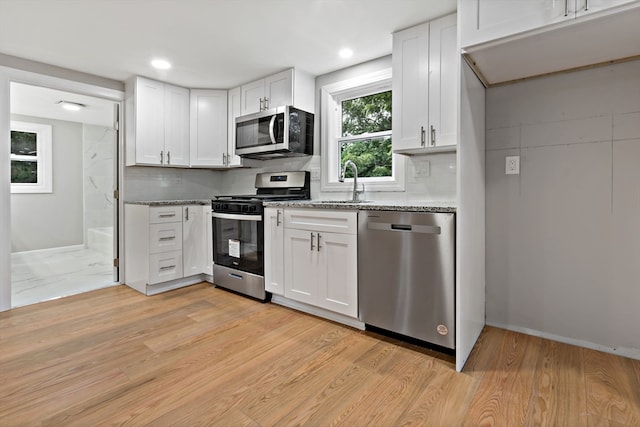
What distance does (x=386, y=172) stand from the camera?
295 centimetres

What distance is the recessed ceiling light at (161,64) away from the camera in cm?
296

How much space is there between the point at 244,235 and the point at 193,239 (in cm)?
76

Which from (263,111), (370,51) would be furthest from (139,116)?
(370,51)

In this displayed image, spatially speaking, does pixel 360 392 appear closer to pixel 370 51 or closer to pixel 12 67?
pixel 370 51

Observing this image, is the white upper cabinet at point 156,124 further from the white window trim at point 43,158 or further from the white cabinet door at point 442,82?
the white window trim at point 43,158

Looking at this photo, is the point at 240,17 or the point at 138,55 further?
the point at 138,55

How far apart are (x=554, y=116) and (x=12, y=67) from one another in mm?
4289

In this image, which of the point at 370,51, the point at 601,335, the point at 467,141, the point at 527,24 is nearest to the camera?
the point at 527,24

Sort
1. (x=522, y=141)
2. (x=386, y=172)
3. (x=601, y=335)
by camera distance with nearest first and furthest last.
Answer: (x=601, y=335) → (x=522, y=141) → (x=386, y=172)

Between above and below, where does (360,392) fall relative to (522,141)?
below

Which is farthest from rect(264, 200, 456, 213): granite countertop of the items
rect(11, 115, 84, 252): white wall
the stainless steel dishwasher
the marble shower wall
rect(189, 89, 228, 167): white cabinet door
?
rect(11, 115, 84, 252): white wall

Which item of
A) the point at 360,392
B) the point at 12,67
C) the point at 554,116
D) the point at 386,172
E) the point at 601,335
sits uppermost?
the point at 12,67

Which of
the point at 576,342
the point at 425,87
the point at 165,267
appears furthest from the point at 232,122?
the point at 576,342

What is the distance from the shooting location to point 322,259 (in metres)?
2.48
